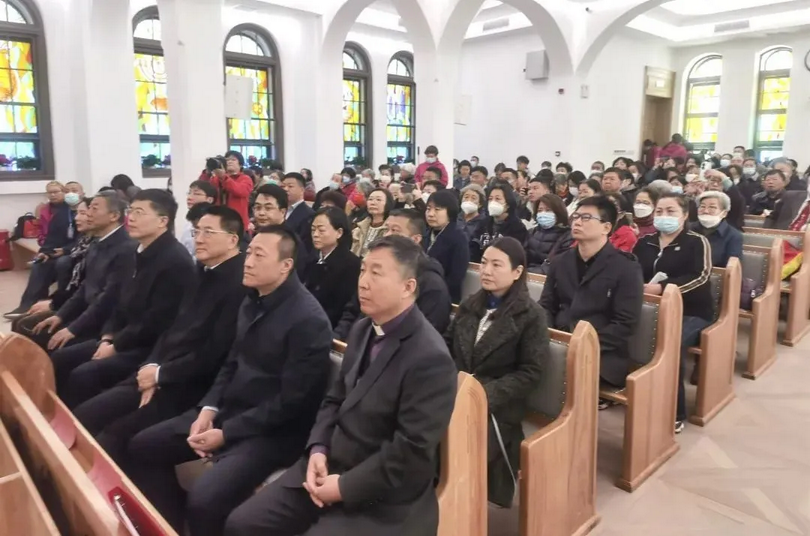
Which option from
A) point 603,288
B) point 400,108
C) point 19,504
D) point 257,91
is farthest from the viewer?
point 400,108

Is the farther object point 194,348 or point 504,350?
point 194,348

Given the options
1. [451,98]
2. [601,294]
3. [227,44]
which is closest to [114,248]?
[601,294]

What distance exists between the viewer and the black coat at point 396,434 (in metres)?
1.72

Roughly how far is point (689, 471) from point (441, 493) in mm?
1774

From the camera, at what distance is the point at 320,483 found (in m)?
1.82

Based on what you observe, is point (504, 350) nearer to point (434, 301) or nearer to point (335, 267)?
point (434, 301)

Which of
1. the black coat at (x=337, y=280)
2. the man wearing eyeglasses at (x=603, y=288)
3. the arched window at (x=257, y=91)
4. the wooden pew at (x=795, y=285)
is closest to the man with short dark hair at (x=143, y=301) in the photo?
the black coat at (x=337, y=280)

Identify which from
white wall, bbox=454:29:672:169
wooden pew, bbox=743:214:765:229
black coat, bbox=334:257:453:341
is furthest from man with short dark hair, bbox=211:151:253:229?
white wall, bbox=454:29:672:169

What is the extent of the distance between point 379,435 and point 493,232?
3.13 metres

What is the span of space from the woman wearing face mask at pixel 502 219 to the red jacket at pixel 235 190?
2.35m

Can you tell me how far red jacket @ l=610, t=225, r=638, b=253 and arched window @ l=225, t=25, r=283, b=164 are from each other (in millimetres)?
7586

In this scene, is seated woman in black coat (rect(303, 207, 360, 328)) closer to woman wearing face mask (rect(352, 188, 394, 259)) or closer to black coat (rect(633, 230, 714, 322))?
woman wearing face mask (rect(352, 188, 394, 259))

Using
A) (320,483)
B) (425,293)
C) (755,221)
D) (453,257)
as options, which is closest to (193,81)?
(453,257)

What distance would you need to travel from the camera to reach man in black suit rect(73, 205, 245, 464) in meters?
2.70
